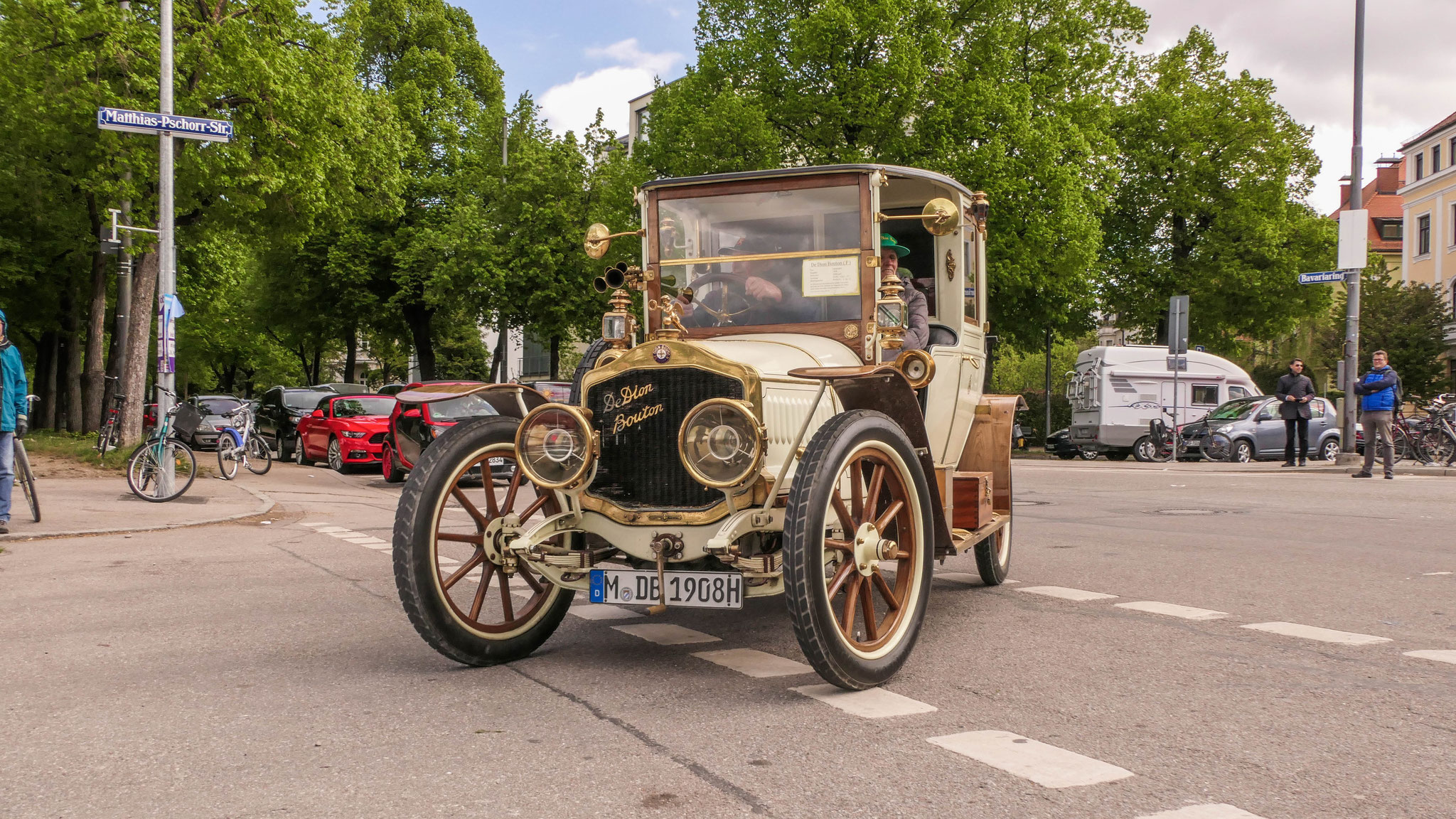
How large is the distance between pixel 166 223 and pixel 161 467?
293cm

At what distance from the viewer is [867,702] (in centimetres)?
462

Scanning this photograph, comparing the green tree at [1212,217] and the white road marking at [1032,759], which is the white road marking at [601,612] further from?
the green tree at [1212,217]

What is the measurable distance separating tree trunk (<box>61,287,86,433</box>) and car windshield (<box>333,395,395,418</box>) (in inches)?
557

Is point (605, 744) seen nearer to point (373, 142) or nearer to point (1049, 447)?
point (373, 142)

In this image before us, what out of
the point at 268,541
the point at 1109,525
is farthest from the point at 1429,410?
the point at 268,541

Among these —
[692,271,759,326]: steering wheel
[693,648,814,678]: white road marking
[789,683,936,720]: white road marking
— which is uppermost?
[692,271,759,326]: steering wheel

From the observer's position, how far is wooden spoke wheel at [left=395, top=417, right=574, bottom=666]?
5.07 meters

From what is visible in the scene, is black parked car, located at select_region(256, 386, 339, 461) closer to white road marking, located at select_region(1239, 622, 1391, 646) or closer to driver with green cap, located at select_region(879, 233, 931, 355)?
driver with green cap, located at select_region(879, 233, 931, 355)

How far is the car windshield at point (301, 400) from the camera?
26.7 meters

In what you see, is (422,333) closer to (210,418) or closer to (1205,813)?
(210,418)

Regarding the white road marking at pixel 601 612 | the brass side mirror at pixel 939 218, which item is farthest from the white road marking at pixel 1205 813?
the white road marking at pixel 601 612

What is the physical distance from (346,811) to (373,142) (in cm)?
2271

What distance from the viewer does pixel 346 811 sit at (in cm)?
340

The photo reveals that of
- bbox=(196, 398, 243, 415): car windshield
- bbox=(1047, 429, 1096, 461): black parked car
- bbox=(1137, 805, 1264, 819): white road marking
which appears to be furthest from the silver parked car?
bbox=(196, 398, 243, 415): car windshield
